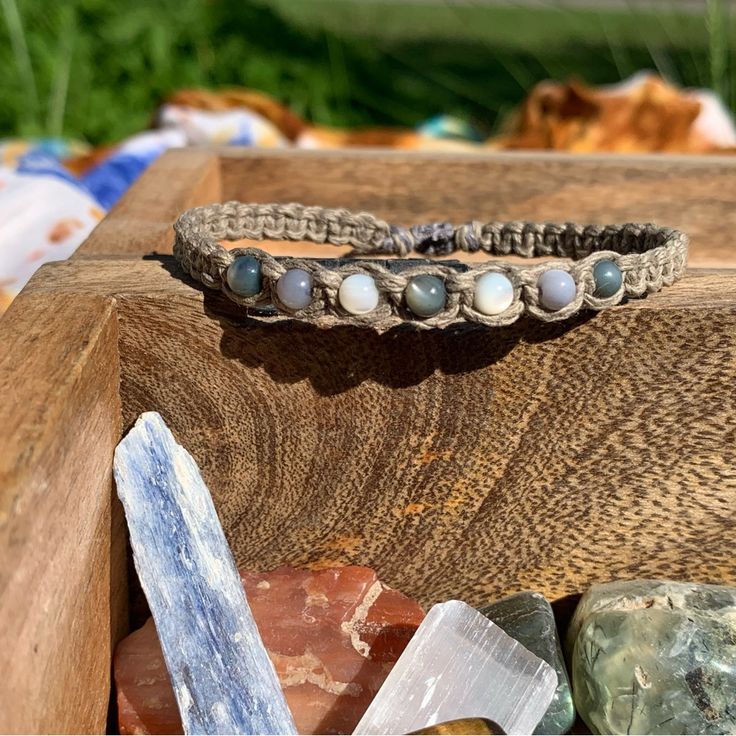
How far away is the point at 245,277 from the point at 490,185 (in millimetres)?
625

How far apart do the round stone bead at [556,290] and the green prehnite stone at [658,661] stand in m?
0.25

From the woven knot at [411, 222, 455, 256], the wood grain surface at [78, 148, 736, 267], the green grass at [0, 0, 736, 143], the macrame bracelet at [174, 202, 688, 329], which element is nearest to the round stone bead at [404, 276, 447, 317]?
the macrame bracelet at [174, 202, 688, 329]

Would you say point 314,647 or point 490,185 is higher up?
point 490,185

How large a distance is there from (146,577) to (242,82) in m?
2.67

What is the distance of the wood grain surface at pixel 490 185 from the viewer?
1.12 meters

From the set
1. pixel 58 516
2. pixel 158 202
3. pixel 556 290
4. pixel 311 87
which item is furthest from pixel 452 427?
pixel 311 87

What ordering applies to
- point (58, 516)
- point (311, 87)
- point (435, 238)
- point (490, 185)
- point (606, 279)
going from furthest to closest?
point (311, 87)
point (490, 185)
point (435, 238)
point (606, 279)
point (58, 516)

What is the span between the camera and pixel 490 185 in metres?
1.15

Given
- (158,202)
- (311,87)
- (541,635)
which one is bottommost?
(541,635)

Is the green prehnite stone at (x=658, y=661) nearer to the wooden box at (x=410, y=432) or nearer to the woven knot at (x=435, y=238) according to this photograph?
the wooden box at (x=410, y=432)

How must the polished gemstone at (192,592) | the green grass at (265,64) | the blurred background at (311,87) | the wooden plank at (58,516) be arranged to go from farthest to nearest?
the green grass at (265,64), the blurred background at (311,87), the polished gemstone at (192,592), the wooden plank at (58,516)

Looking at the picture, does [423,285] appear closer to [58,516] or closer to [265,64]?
[58,516]

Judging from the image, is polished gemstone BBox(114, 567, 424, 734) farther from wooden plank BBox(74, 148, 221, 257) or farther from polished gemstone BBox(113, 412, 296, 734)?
wooden plank BBox(74, 148, 221, 257)

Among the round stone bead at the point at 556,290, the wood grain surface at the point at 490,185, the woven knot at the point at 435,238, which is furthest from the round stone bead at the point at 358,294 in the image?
the wood grain surface at the point at 490,185
